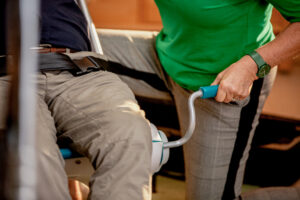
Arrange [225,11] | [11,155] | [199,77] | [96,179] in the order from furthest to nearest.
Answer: [199,77] < [225,11] < [96,179] < [11,155]

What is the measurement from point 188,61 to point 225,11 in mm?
175

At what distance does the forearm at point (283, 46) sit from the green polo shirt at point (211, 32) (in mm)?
25

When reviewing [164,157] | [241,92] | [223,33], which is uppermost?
[223,33]

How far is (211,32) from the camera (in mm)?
900

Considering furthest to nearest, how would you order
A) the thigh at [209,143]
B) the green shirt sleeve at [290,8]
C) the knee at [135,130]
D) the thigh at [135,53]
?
the thigh at [135,53], the thigh at [209,143], the green shirt sleeve at [290,8], the knee at [135,130]

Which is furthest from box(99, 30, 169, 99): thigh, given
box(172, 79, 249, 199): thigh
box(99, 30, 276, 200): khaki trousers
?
box(172, 79, 249, 199): thigh

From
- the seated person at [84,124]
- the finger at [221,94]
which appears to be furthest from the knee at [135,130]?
the finger at [221,94]

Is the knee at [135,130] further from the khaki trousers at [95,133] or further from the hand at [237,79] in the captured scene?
the hand at [237,79]

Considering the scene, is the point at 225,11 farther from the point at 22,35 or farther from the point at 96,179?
the point at 22,35

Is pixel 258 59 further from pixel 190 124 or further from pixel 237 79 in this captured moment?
pixel 190 124

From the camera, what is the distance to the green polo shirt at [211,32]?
2.79 feet

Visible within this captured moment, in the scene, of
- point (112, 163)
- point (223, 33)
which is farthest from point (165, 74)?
point (112, 163)

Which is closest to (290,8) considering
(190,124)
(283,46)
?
(283,46)

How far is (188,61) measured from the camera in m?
0.97
